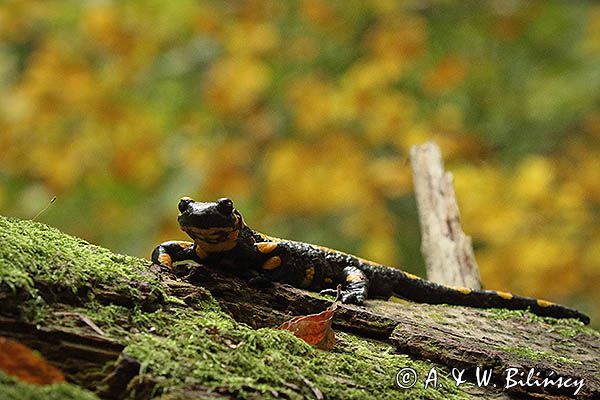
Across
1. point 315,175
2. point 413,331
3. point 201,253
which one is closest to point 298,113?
point 315,175

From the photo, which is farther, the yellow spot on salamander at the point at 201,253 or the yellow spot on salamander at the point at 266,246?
the yellow spot on salamander at the point at 266,246

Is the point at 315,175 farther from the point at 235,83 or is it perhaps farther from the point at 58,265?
the point at 58,265

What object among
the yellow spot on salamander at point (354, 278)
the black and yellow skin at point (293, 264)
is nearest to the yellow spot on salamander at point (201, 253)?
the black and yellow skin at point (293, 264)

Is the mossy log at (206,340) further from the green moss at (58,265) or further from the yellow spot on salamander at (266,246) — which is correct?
the yellow spot on salamander at (266,246)

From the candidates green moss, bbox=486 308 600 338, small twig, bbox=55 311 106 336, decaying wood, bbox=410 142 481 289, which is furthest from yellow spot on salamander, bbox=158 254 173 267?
decaying wood, bbox=410 142 481 289

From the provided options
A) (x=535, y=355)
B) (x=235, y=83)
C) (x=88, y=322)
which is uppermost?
(x=235, y=83)

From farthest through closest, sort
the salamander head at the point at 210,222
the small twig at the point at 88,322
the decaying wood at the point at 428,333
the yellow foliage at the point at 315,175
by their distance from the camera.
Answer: the yellow foliage at the point at 315,175, the salamander head at the point at 210,222, the decaying wood at the point at 428,333, the small twig at the point at 88,322

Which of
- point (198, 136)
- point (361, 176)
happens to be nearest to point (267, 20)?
point (198, 136)
